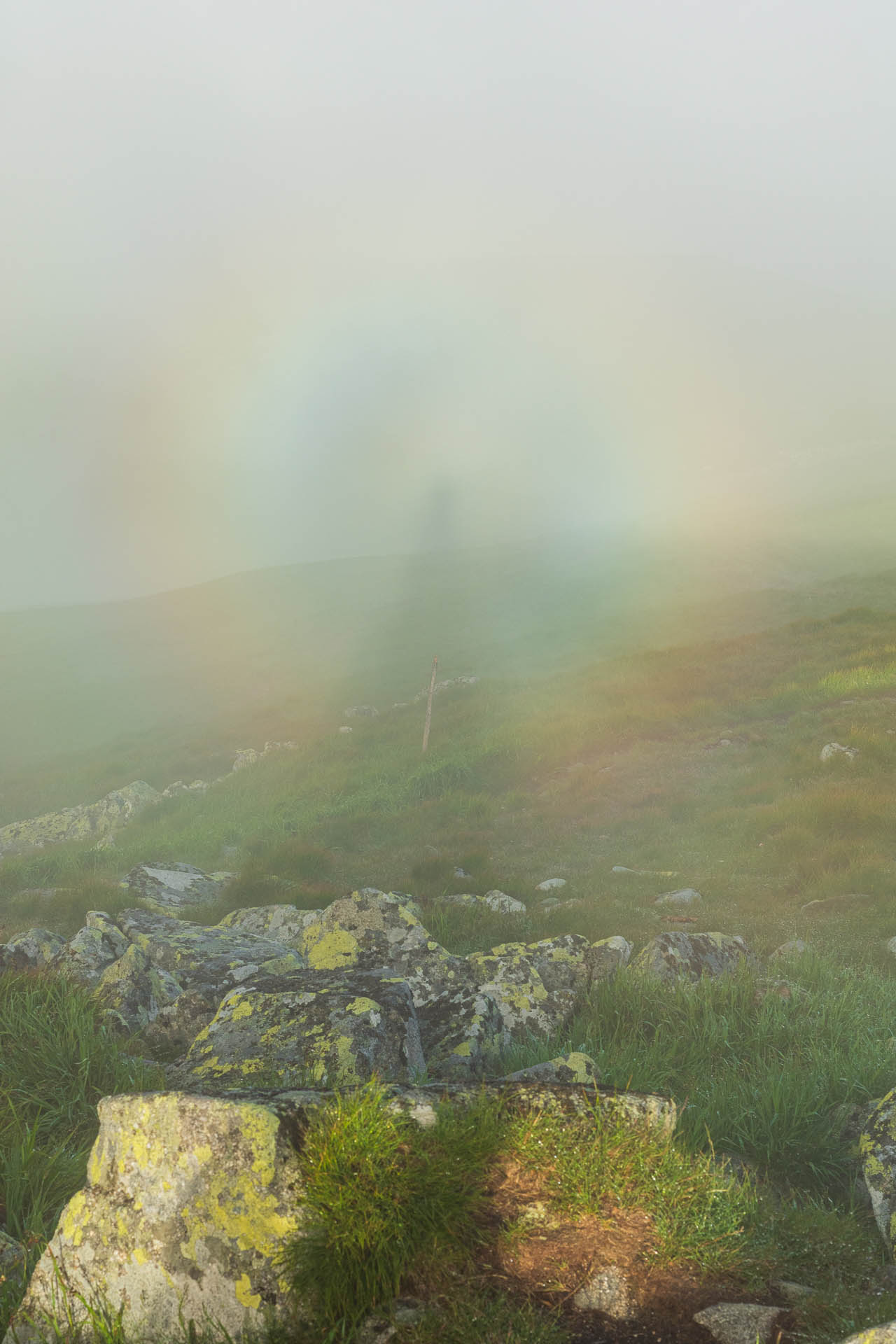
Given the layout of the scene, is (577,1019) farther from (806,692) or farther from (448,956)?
(806,692)

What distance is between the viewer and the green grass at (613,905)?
128 inches

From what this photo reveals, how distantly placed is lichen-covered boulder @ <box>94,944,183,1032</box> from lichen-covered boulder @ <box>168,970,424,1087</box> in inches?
60.8

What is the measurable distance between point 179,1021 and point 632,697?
28.7m

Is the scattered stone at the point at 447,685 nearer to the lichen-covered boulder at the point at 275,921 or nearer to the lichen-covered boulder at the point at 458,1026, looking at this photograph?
the lichen-covered boulder at the point at 275,921

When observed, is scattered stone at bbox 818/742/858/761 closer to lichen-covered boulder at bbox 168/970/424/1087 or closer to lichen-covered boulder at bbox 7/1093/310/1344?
lichen-covered boulder at bbox 168/970/424/1087

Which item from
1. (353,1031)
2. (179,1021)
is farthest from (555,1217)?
(179,1021)

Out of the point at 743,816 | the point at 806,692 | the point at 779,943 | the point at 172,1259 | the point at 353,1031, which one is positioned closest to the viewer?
the point at 172,1259

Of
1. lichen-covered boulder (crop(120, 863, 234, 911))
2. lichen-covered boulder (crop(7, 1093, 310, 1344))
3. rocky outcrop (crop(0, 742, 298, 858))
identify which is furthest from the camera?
rocky outcrop (crop(0, 742, 298, 858))

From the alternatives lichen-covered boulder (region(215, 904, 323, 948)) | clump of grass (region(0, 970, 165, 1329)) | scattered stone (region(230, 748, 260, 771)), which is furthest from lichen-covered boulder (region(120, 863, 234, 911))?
scattered stone (region(230, 748, 260, 771))

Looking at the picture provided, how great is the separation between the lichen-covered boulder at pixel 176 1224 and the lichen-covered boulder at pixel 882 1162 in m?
3.07

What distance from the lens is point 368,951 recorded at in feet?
30.0

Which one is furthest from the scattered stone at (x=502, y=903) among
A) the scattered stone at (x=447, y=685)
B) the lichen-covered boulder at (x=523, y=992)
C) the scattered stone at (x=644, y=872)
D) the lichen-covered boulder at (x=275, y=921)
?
the scattered stone at (x=447, y=685)

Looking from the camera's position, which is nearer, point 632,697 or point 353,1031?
point 353,1031

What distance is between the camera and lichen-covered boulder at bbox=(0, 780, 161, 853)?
112 ft
